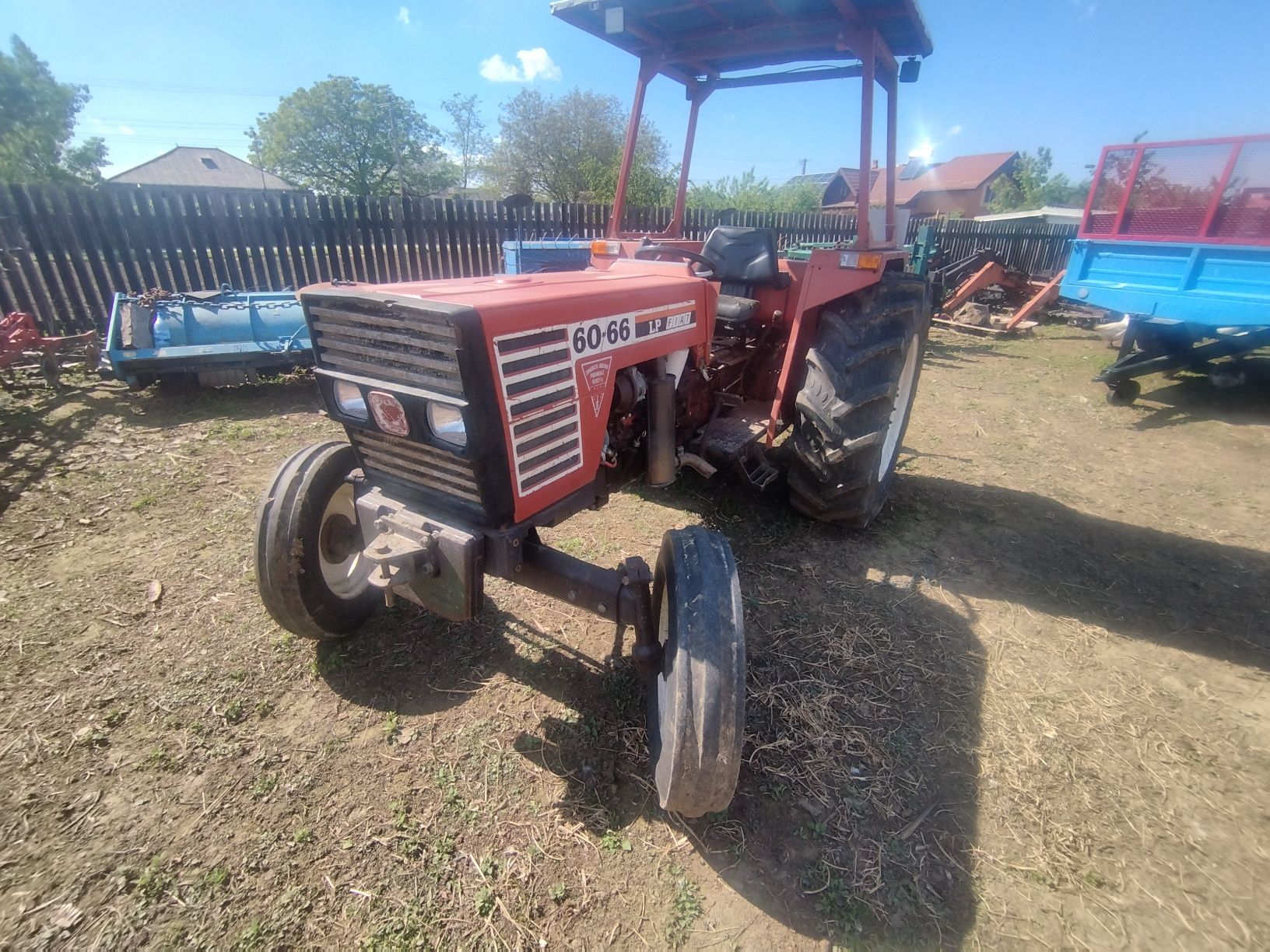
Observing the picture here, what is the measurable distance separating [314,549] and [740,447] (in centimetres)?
185

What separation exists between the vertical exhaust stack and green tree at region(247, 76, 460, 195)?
4565 centimetres

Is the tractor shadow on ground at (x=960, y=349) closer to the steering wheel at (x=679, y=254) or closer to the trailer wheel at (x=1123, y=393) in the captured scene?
the trailer wheel at (x=1123, y=393)

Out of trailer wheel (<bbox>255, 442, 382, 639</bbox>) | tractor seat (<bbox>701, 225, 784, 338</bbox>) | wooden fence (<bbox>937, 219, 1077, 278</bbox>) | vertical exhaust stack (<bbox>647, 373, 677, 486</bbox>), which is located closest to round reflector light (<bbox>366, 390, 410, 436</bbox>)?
trailer wheel (<bbox>255, 442, 382, 639</bbox>)

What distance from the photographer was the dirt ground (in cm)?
156

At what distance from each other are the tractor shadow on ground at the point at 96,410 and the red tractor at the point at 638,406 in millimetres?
3141

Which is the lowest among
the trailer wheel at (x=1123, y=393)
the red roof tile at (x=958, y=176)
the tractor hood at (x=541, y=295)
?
the trailer wheel at (x=1123, y=393)

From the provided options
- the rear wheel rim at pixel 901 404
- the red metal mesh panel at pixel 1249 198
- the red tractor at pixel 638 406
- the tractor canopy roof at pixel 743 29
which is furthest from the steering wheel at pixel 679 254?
the red metal mesh panel at pixel 1249 198

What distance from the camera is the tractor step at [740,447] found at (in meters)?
2.88

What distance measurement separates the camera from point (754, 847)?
1726mm

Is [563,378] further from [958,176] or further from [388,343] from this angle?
[958,176]

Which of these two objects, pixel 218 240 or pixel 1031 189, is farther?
pixel 1031 189

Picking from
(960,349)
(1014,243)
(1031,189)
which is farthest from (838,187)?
(960,349)

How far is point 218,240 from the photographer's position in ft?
21.8

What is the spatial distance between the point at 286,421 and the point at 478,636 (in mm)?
3328
